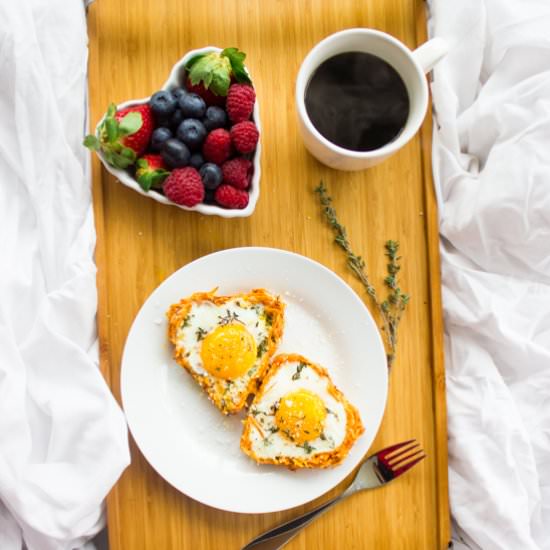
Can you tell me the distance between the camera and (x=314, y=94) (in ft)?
4.32

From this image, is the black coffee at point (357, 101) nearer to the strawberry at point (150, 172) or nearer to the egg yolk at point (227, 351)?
the strawberry at point (150, 172)

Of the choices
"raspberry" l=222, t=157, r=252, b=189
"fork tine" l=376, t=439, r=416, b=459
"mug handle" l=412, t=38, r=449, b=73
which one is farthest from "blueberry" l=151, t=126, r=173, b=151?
"fork tine" l=376, t=439, r=416, b=459

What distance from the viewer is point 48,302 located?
136 centimetres

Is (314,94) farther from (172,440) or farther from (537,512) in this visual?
(537,512)

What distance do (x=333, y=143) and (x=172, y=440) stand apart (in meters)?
0.70

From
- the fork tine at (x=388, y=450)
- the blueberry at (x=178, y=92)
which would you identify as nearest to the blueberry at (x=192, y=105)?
the blueberry at (x=178, y=92)

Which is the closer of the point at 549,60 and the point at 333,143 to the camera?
the point at 333,143

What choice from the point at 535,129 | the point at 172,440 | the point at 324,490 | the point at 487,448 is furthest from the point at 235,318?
the point at 535,129

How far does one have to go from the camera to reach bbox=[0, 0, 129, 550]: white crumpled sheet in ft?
4.32

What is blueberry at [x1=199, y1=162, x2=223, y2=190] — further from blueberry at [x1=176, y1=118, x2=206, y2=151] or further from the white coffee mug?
the white coffee mug

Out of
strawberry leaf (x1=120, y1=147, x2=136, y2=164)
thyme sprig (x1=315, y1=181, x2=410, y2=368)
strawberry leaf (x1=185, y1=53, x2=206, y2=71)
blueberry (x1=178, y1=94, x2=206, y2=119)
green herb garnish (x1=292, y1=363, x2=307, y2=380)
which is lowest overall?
green herb garnish (x1=292, y1=363, x2=307, y2=380)

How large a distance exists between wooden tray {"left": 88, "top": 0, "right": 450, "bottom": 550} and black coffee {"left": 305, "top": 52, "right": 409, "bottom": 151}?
0.15 meters

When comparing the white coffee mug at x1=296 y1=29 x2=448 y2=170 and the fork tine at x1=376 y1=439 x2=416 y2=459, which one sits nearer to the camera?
the white coffee mug at x1=296 y1=29 x2=448 y2=170

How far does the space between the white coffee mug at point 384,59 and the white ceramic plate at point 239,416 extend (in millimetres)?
244
